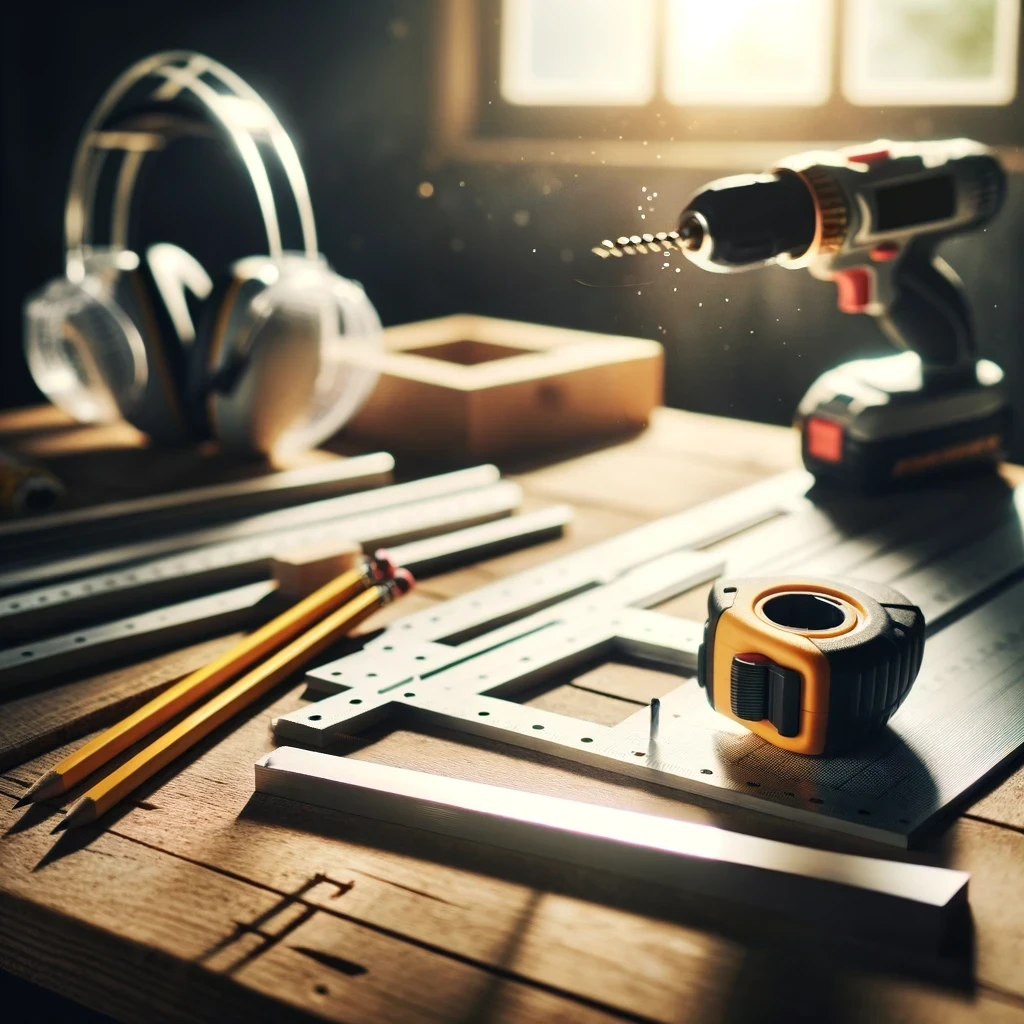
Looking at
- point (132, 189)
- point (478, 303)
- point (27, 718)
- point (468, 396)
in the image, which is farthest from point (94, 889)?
point (478, 303)

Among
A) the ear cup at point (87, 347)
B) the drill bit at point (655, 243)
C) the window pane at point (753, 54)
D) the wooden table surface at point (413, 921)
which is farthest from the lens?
the window pane at point (753, 54)

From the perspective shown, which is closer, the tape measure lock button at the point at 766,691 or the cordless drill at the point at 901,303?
the tape measure lock button at the point at 766,691

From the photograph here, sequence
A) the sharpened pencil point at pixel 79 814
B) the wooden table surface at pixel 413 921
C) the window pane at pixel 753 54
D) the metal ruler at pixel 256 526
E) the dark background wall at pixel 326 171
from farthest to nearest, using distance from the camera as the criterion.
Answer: the dark background wall at pixel 326 171
the window pane at pixel 753 54
the metal ruler at pixel 256 526
the sharpened pencil point at pixel 79 814
the wooden table surface at pixel 413 921

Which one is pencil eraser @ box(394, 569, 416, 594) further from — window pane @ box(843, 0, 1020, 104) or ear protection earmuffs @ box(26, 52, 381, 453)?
window pane @ box(843, 0, 1020, 104)

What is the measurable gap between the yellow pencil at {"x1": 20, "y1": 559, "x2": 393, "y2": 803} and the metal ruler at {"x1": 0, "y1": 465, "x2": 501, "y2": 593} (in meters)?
0.14

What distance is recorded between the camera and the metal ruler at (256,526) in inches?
31.6

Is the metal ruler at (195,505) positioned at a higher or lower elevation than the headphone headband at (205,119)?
lower

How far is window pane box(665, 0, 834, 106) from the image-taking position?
1.96 m

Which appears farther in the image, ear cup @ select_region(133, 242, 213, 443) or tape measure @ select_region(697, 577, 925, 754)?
ear cup @ select_region(133, 242, 213, 443)

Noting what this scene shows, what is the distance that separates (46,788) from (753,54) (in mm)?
1843

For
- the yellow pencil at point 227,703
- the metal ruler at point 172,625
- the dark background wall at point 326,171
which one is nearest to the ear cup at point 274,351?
the metal ruler at point 172,625

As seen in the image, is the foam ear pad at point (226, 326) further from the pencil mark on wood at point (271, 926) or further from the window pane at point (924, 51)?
the window pane at point (924, 51)

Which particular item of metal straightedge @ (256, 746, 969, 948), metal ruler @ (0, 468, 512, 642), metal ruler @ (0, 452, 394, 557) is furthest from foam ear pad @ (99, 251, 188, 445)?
metal straightedge @ (256, 746, 969, 948)

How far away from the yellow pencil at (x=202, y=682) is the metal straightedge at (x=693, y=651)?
0.04m
